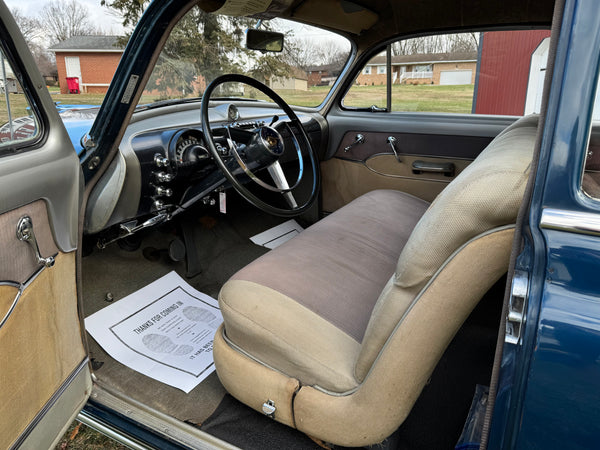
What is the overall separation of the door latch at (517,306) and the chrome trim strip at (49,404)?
1.07 meters

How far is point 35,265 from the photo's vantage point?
3.54ft

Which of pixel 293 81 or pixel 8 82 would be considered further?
pixel 293 81

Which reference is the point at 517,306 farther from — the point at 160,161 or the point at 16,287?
the point at 160,161

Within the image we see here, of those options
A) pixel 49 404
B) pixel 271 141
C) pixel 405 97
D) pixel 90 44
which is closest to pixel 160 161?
pixel 271 141

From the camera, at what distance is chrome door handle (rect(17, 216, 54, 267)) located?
1019 mm

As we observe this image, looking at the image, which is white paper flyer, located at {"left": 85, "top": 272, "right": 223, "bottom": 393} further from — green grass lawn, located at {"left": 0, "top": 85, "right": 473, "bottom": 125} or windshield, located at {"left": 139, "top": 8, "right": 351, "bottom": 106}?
green grass lawn, located at {"left": 0, "top": 85, "right": 473, "bottom": 125}

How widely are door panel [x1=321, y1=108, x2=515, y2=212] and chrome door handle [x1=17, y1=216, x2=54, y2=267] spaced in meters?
2.07

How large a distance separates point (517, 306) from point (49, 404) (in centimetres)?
112

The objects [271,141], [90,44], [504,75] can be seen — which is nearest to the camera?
[271,141]

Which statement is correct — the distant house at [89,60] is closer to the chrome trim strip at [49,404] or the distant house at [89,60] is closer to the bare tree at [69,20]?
the bare tree at [69,20]

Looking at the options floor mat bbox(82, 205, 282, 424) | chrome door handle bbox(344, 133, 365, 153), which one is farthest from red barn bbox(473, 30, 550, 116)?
floor mat bbox(82, 205, 282, 424)

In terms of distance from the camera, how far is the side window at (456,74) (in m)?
2.44

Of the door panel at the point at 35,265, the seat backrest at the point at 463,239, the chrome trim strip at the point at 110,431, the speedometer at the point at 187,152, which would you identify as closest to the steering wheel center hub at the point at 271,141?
the speedometer at the point at 187,152

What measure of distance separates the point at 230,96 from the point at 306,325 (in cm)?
162
